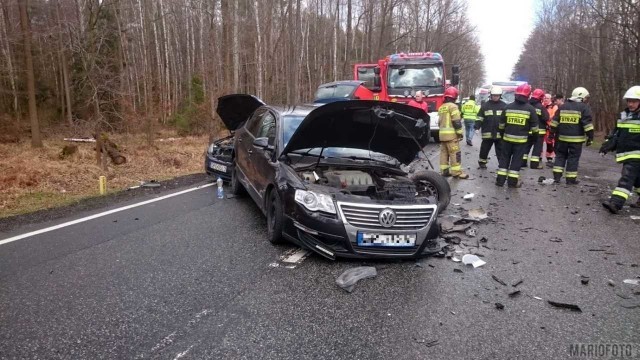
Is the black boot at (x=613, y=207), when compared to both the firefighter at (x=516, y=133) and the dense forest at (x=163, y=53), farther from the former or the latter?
the dense forest at (x=163, y=53)

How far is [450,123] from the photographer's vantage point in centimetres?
877

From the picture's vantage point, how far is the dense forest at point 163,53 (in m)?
14.3

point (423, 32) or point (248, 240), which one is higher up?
point (423, 32)

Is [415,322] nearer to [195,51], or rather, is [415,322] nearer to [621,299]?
[621,299]

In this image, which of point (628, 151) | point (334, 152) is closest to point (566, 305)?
point (334, 152)

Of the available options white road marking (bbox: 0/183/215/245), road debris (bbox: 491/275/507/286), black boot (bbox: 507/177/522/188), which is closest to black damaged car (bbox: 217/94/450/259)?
road debris (bbox: 491/275/507/286)

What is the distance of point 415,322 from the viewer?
3.07m

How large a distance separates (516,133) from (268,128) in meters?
5.09

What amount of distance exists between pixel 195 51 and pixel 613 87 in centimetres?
2883

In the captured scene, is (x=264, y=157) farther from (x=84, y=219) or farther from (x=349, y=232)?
(x=84, y=219)

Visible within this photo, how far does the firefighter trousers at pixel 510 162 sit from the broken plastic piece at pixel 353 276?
210 inches

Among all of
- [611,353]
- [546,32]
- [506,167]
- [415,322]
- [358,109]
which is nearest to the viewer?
[611,353]

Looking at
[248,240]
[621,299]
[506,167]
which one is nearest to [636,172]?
[506,167]

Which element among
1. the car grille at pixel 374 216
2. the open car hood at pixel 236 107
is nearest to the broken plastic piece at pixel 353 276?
the car grille at pixel 374 216
